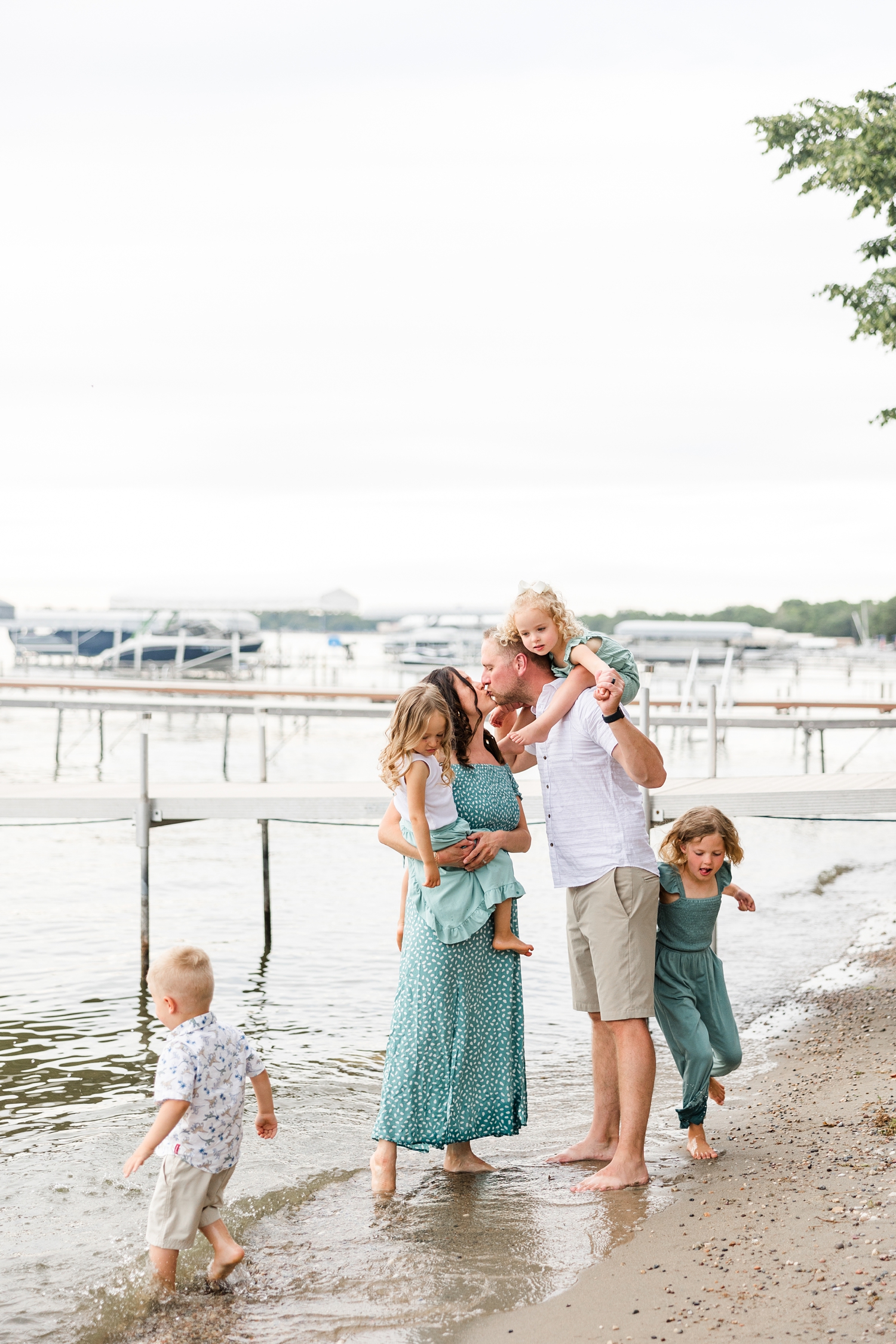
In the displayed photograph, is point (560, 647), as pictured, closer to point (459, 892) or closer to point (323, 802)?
point (459, 892)

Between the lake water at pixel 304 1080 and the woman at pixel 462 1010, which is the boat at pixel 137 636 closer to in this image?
the lake water at pixel 304 1080

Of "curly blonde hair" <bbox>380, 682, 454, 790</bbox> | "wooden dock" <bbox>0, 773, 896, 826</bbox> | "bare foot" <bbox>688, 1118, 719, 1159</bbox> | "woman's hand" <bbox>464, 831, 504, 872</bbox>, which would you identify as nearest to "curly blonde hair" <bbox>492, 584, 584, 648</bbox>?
"curly blonde hair" <bbox>380, 682, 454, 790</bbox>

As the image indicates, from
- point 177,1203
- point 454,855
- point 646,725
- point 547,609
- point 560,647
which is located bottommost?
point 177,1203

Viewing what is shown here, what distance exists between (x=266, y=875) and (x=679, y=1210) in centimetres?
693

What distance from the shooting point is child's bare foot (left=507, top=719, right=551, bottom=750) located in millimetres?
4113

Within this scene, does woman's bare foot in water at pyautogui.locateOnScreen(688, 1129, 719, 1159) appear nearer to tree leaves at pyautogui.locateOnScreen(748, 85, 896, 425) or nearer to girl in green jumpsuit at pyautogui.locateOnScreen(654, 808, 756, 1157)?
girl in green jumpsuit at pyautogui.locateOnScreen(654, 808, 756, 1157)

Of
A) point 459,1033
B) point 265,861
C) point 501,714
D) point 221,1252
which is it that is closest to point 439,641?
point 265,861

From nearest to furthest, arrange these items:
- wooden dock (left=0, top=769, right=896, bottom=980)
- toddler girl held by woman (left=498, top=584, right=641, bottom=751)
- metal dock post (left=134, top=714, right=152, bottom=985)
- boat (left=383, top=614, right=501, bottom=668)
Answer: toddler girl held by woman (left=498, top=584, right=641, bottom=751) < wooden dock (left=0, top=769, right=896, bottom=980) < metal dock post (left=134, top=714, right=152, bottom=985) < boat (left=383, top=614, right=501, bottom=668)

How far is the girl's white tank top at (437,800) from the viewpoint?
13.4 feet

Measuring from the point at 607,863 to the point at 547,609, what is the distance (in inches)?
33.3

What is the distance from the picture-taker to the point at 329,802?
354 inches

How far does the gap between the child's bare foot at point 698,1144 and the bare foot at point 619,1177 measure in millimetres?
290

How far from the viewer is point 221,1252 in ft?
12.0

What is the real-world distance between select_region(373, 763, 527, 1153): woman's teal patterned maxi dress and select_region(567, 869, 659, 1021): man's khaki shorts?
0.93 feet
